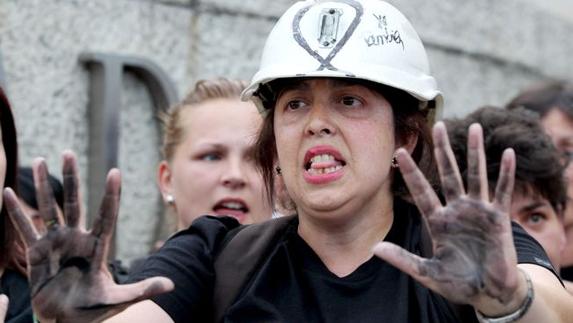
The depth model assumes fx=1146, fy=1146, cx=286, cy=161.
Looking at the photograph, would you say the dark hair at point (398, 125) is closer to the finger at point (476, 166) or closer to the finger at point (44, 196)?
the finger at point (476, 166)

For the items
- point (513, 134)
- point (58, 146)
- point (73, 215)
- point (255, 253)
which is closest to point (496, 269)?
point (255, 253)

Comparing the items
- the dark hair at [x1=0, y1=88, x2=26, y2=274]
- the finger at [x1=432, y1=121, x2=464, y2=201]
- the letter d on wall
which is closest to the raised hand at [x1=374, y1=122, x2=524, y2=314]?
the finger at [x1=432, y1=121, x2=464, y2=201]

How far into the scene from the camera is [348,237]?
9.34 feet

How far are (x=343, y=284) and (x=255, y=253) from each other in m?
0.24

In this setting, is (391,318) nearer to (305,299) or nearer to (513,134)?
(305,299)

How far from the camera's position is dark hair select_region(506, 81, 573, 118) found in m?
4.61

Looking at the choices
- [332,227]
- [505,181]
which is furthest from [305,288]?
[505,181]

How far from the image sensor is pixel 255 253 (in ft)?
9.23

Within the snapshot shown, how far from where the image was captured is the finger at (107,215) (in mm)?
2434

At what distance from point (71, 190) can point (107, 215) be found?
0.09 metres

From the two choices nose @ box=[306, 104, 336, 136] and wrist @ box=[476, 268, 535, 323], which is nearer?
wrist @ box=[476, 268, 535, 323]

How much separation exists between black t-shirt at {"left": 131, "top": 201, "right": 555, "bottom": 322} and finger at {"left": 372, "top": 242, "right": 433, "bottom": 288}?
0.22 metres

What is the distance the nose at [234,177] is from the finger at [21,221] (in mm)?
1610

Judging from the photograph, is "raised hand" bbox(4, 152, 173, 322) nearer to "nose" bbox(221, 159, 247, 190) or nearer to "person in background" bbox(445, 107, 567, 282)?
"person in background" bbox(445, 107, 567, 282)
